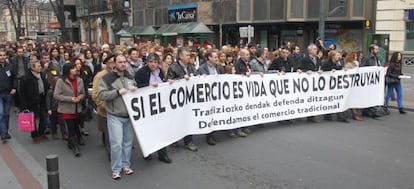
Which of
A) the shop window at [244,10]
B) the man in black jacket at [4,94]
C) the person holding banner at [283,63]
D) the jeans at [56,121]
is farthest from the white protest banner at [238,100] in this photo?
the shop window at [244,10]

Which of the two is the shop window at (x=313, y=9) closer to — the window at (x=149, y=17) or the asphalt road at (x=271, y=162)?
the asphalt road at (x=271, y=162)

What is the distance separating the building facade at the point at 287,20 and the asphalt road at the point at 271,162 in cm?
1386

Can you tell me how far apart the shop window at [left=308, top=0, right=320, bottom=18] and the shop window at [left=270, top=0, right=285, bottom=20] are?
1.67 meters

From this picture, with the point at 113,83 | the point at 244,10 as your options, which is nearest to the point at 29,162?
the point at 113,83

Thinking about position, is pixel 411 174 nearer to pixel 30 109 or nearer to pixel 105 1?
pixel 30 109

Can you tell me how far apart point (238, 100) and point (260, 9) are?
20.7 m

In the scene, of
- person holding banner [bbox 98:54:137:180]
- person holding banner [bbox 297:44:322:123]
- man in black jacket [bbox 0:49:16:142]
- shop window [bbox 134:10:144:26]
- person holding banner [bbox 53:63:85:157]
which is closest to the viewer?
person holding banner [bbox 98:54:137:180]

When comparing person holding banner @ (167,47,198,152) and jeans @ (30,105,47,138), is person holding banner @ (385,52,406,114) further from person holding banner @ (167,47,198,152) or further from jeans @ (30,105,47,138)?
jeans @ (30,105,47,138)

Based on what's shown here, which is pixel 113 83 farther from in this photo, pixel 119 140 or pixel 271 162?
pixel 271 162

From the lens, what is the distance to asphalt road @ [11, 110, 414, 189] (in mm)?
5848

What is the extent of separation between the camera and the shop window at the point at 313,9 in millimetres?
25250

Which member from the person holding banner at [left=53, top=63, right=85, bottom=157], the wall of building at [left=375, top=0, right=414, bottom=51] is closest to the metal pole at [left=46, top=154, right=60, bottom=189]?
the person holding banner at [left=53, top=63, right=85, bottom=157]

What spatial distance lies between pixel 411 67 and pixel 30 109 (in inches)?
707

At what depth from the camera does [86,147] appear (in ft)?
26.3
